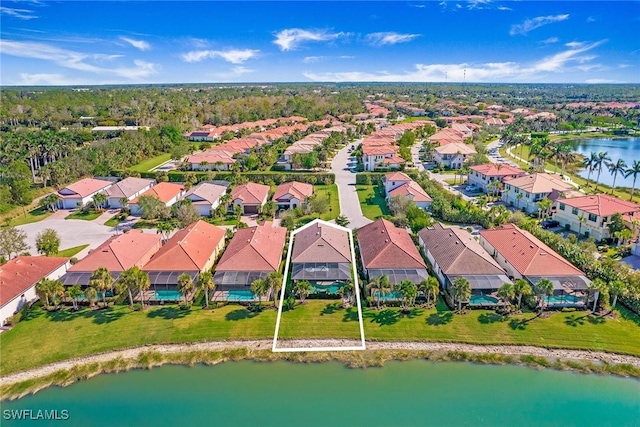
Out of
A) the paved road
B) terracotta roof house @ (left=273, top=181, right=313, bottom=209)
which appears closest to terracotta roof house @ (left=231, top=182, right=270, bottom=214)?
terracotta roof house @ (left=273, top=181, right=313, bottom=209)

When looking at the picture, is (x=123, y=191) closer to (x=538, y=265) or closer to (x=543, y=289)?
(x=538, y=265)

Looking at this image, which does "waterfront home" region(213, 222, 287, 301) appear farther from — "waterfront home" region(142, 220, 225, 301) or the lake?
the lake

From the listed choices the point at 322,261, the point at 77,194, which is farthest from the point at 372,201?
the point at 77,194

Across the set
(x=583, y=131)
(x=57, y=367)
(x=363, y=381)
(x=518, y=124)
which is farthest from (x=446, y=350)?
(x=583, y=131)

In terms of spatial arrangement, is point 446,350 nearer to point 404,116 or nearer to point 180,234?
point 180,234

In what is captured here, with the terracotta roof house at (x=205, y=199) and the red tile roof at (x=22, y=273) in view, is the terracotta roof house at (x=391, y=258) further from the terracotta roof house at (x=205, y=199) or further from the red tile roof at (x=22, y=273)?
the red tile roof at (x=22, y=273)

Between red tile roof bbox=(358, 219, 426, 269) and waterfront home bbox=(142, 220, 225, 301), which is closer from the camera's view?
waterfront home bbox=(142, 220, 225, 301)

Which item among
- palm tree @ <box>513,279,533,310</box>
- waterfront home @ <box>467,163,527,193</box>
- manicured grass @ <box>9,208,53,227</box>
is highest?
waterfront home @ <box>467,163,527,193</box>
